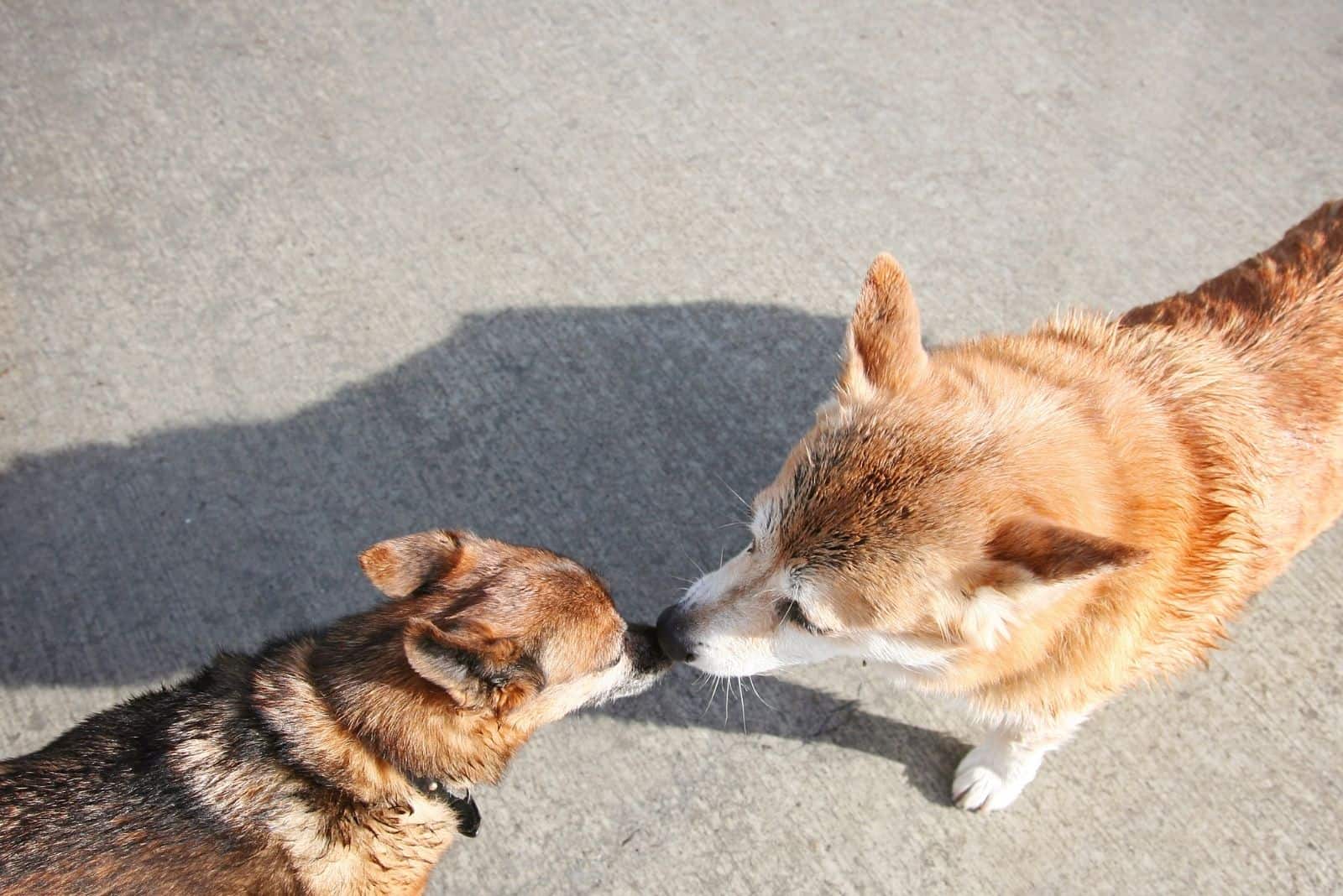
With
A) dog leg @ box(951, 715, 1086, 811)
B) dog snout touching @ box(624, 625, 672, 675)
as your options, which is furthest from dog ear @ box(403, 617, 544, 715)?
dog leg @ box(951, 715, 1086, 811)

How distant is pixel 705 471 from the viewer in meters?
3.63

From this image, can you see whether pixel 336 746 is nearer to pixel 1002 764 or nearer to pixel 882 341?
pixel 882 341

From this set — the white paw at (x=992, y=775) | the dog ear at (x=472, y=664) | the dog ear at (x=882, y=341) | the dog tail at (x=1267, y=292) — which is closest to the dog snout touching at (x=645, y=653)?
the dog ear at (x=472, y=664)

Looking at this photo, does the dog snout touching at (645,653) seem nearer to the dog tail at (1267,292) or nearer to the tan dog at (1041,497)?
the tan dog at (1041,497)

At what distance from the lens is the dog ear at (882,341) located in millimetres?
2465

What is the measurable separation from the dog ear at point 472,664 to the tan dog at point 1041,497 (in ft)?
1.63

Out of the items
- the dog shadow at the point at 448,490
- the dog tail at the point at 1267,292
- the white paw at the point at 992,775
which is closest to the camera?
the dog tail at the point at 1267,292

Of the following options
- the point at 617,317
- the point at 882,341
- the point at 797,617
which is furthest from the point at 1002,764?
the point at 617,317

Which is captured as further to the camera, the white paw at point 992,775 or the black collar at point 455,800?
the white paw at point 992,775

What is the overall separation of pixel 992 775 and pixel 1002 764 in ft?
0.22

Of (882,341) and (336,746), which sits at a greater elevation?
(882,341)

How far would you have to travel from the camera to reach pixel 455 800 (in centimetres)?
257

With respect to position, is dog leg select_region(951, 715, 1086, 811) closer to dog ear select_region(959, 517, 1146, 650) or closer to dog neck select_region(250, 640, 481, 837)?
dog ear select_region(959, 517, 1146, 650)

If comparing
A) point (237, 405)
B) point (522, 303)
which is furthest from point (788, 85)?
point (237, 405)
